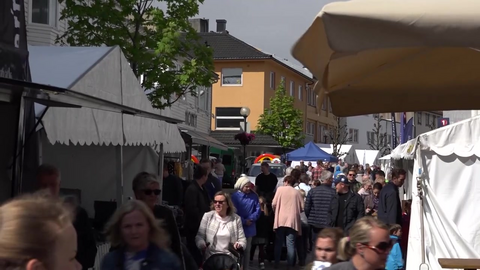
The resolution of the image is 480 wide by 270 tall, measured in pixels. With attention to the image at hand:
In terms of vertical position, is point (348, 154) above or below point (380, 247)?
above

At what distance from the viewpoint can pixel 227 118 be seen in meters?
64.5

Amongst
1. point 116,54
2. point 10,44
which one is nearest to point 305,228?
point 116,54

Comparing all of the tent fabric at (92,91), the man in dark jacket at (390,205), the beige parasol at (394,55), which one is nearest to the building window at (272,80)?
the man in dark jacket at (390,205)

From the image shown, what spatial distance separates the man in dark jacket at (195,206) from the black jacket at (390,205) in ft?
10.6

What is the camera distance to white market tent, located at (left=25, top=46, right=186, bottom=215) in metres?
8.92

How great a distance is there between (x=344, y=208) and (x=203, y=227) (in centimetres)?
378

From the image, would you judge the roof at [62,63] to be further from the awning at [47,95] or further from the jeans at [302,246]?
the jeans at [302,246]

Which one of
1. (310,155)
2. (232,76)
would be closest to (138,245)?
(310,155)

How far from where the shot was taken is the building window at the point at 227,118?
64.1 metres

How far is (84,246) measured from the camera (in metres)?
6.16

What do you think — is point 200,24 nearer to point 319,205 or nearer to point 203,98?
point 203,98

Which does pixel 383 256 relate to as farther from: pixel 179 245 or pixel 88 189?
pixel 88 189

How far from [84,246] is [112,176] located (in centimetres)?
668

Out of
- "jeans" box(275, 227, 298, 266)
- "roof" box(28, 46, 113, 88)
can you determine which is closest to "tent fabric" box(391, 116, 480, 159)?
"jeans" box(275, 227, 298, 266)
